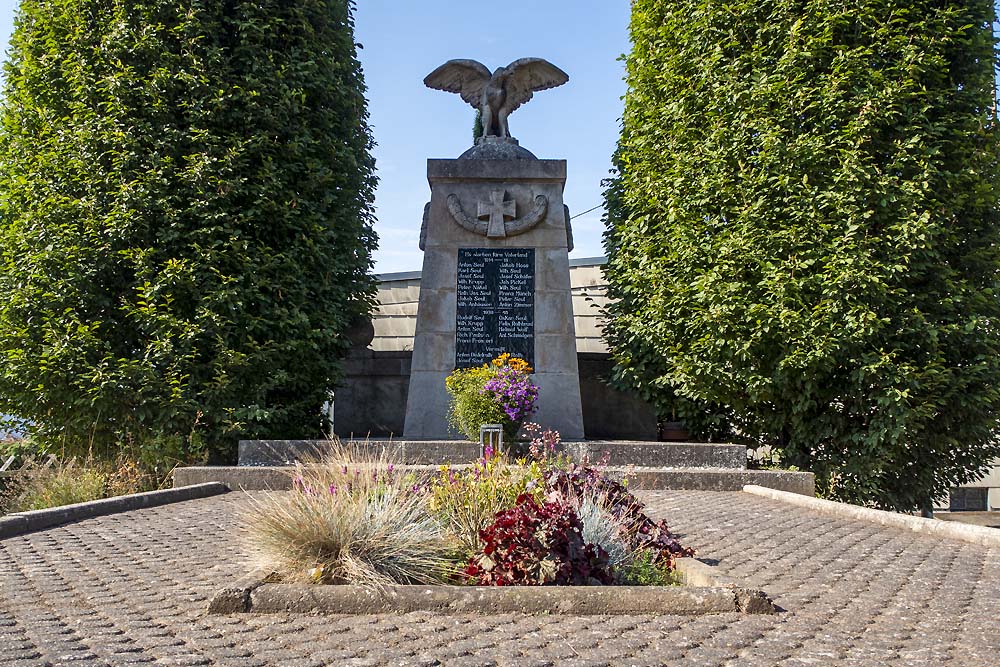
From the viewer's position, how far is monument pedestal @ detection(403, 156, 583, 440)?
1204cm

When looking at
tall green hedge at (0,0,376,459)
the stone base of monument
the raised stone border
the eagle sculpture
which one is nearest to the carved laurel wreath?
the eagle sculpture

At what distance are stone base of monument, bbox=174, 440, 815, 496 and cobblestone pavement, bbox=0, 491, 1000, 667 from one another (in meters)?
3.27

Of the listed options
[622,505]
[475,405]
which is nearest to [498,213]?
[475,405]

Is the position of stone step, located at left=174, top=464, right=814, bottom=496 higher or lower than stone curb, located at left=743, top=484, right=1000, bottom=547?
higher

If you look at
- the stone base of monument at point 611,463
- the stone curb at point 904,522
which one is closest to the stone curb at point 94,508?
the stone base of monument at point 611,463

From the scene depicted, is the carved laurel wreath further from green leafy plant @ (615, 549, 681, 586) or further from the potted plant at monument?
green leafy plant @ (615, 549, 681, 586)

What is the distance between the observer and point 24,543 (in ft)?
20.4

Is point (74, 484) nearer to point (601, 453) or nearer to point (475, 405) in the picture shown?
point (475, 405)

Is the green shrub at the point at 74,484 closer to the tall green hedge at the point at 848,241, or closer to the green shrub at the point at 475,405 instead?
the green shrub at the point at 475,405

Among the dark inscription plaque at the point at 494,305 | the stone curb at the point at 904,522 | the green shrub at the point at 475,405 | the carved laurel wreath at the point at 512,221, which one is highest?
the carved laurel wreath at the point at 512,221

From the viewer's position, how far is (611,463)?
10.4 metres

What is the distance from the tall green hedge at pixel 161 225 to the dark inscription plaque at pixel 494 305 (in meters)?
1.95

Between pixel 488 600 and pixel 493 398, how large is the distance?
612 cm

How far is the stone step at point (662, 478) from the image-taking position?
9.41m
